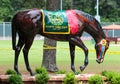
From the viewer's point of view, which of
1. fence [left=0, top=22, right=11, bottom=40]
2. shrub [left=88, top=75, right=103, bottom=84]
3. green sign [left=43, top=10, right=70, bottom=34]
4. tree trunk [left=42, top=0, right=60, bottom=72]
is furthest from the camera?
fence [left=0, top=22, right=11, bottom=40]

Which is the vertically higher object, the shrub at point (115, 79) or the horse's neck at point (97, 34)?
the horse's neck at point (97, 34)

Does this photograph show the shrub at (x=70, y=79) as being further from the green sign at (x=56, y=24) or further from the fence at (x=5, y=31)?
the fence at (x=5, y=31)

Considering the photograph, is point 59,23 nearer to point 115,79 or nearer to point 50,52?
point 115,79

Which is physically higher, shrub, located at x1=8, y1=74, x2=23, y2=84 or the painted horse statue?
the painted horse statue

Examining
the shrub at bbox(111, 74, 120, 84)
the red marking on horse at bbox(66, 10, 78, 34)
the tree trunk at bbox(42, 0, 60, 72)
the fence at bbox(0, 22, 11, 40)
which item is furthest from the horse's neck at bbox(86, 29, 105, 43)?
the fence at bbox(0, 22, 11, 40)

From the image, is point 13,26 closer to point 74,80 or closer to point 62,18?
point 62,18

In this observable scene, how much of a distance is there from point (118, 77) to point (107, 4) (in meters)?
49.8

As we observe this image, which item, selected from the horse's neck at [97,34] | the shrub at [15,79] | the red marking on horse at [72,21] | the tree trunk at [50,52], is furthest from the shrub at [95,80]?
the tree trunk at [50,52]

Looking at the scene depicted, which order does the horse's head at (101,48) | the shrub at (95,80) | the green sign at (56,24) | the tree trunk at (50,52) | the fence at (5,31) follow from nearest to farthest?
the shrub at (95,80)
the green sign at (56,24)
the horse's head at (101,48)
the tree trunk at (50,52)
the fence at (5,31)

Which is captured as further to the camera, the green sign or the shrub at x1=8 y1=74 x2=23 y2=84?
the green sign

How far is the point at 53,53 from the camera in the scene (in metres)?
14.2

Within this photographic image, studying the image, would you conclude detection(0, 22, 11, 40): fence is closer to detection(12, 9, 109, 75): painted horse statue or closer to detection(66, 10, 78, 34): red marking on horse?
detection(12, 9, 109, 75): painted horse statue

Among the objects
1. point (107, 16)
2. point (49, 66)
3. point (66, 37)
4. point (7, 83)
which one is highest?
point (66, 37)

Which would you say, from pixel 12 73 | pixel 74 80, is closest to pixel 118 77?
pixel 74 80
